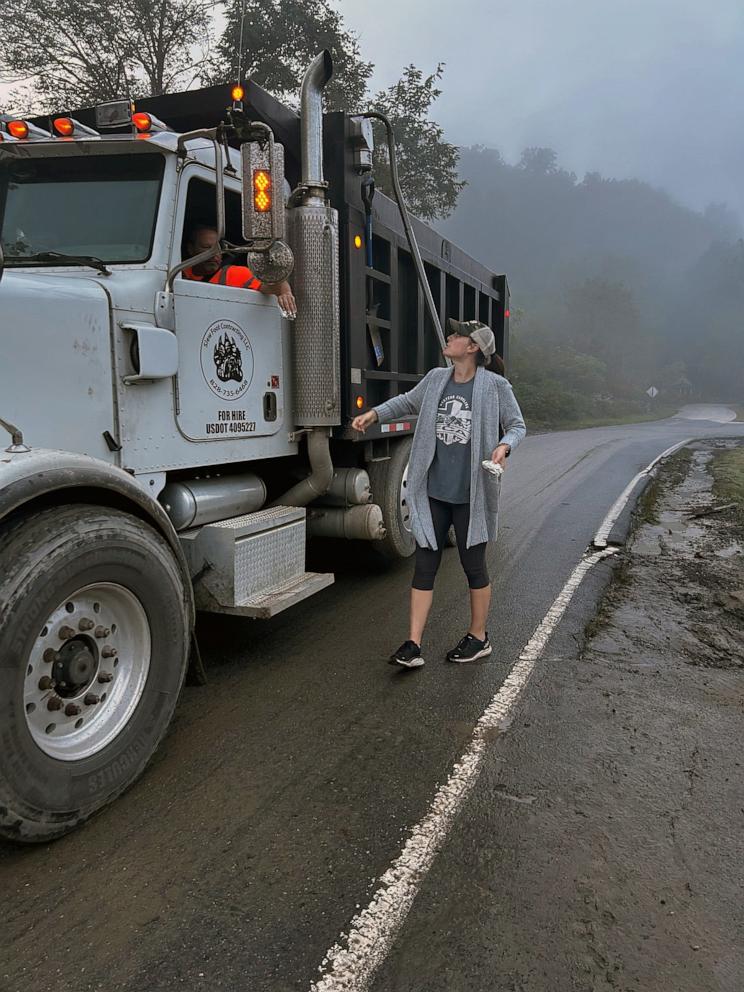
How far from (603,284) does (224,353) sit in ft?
311

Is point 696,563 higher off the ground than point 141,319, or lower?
lower

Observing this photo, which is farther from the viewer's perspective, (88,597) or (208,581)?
(208,581)

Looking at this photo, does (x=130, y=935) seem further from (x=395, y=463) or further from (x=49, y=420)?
(x=395, y=463)

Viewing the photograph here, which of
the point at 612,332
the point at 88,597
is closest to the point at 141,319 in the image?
the point at 88,597

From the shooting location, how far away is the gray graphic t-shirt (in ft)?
13.6

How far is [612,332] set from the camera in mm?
91625

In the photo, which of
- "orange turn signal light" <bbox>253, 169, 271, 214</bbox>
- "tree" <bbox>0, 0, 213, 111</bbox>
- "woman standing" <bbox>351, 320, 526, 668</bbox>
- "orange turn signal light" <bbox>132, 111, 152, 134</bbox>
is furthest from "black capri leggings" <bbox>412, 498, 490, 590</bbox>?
"tree" <bbox>0, 0, 213, 111</bbox>

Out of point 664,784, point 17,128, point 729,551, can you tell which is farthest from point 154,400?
point 729,551

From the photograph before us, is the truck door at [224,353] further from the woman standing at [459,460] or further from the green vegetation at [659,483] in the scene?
the green vegetation at [659,483]

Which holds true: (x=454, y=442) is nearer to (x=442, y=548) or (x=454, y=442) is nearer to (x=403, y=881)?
(x=442, y=548)

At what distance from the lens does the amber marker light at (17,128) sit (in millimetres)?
3637

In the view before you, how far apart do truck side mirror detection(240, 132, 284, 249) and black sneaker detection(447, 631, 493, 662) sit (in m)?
2.50

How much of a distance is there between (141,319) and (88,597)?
132 cm

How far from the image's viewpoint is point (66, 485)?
2621mm
